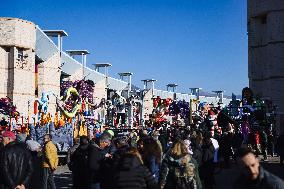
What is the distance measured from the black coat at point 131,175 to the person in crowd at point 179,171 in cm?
49

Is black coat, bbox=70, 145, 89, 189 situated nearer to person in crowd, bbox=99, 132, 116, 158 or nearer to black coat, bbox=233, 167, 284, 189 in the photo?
person in crowd, bbox=99, 132, 116, 158

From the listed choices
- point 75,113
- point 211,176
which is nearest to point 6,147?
point 211,176

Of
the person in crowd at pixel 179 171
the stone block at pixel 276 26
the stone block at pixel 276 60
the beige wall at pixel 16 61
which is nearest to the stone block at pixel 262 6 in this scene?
the stone block at pixel 276 26

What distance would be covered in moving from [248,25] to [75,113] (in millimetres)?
20443

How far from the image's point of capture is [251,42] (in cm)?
4072

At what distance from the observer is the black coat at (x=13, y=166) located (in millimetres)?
8336

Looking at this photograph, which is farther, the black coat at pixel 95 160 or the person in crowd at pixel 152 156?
the black coat at pixel 95 160

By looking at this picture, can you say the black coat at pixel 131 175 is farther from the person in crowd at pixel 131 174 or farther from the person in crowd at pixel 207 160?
the person in crowd at pixel 207 160

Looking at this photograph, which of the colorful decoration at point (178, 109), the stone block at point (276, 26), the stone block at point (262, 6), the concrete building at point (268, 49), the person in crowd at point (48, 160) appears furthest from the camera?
the colorful decoration at point (178, 109)

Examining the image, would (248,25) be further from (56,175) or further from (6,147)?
(6,147)

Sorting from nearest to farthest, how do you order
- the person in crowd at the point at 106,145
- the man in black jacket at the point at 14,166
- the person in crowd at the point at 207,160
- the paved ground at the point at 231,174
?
the man in black jacket at the point at 14,166
the person in crowd at the point at 106,145
the person in crowd at the point at 207,160
the paved ground at the point at 231,174

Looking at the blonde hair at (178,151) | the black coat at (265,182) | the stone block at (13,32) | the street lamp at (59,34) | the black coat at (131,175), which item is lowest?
the black coat at (131,175)

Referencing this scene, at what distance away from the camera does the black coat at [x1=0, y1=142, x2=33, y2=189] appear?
834cm

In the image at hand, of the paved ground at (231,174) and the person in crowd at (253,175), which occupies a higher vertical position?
the person in crowd at (253,175)
